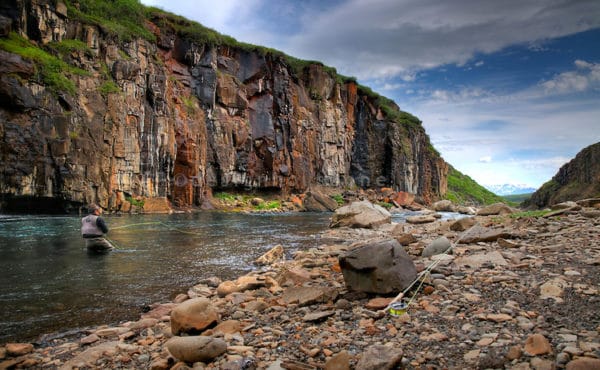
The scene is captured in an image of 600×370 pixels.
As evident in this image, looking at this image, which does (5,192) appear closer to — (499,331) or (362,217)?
(362,217)

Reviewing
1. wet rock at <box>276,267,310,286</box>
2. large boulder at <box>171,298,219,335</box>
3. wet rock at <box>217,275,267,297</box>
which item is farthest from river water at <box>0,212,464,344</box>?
wet rock at <box>276,267,310,286</box>

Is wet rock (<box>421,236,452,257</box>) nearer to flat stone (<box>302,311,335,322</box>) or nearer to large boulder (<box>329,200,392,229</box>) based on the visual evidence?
flat stone (<box>302,311,335,322</box>)

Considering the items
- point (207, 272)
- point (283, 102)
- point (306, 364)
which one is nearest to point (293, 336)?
point (306, 364)

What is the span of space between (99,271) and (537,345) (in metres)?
9.83

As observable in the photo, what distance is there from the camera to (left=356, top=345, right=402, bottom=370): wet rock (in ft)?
10.5

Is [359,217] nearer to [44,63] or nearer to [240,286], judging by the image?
[240,286]

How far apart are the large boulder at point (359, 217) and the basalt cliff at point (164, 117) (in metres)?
20.3

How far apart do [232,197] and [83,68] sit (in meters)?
22.5

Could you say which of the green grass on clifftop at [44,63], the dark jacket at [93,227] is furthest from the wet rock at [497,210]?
the green grass on clifftop at [44,63]

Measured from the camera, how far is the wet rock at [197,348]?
3.90m

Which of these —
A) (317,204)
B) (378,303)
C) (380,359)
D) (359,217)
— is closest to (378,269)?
(378,303)

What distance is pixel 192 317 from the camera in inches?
196

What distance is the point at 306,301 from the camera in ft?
18.6

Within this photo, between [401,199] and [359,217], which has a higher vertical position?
[401,199]
